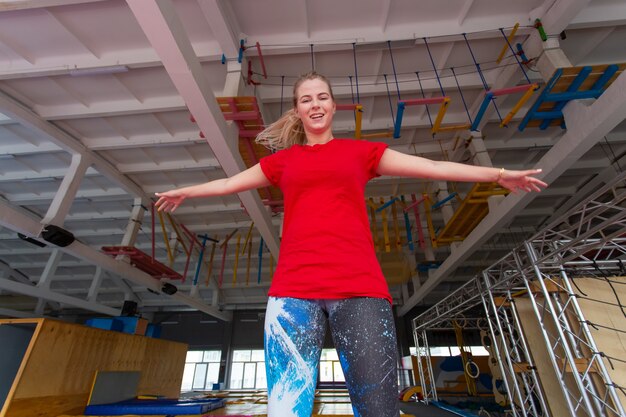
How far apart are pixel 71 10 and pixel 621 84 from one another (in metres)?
6.85

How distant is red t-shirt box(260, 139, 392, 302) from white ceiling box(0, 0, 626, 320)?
245 centimetres

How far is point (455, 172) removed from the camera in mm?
1093

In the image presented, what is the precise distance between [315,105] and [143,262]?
7.71 meters

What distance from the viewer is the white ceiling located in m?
4.34

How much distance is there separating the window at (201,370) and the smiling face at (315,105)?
1682 centimetres

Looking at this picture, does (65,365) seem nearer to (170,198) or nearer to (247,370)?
(170,198)

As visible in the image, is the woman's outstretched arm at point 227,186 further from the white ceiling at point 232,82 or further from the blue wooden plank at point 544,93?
the blue wooden plank at point 544,93

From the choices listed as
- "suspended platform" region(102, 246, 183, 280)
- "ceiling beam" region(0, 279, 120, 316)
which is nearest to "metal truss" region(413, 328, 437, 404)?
"suspended platform" region(102, 246, 183, 280)

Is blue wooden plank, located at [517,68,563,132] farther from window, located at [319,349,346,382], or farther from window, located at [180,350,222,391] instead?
window, located at [180,350,222,391]

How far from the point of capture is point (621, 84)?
3338mm

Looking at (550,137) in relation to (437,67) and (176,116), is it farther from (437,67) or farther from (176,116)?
(176,116)

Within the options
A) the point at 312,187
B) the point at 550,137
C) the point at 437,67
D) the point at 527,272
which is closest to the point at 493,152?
the point at 550,137

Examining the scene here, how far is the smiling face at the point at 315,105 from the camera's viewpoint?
1.21 m

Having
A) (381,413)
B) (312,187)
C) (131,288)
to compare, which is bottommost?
(381,413)
